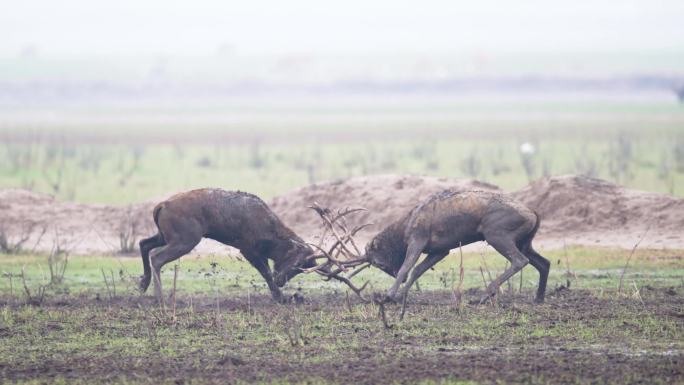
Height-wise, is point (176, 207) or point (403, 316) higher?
point (176, 207)

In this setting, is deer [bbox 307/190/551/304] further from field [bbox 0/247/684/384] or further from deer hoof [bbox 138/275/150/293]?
deer hoof [bbox 138/275/150/293]

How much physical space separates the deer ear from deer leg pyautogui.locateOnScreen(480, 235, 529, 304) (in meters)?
2.83

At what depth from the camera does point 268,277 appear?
1584cm

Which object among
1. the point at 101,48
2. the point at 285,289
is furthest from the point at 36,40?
the point at 285,289

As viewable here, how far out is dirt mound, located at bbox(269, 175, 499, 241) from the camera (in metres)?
22.2

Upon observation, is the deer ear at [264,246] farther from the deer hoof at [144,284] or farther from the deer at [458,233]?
the deer hoof at [144,284]

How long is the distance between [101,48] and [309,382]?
190 metres

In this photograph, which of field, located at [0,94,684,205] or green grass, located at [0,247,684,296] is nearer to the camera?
green grass, located at [0,247,684,296]

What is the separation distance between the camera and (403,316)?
45.8 ft

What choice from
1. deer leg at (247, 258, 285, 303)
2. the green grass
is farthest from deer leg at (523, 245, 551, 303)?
deer leg at (247, 258, 285, 303)

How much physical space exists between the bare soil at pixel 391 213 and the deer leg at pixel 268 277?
5205 mm

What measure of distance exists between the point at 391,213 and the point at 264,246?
6.45m

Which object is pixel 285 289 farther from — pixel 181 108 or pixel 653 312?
pixel 181 108

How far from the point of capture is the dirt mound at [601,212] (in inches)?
838
